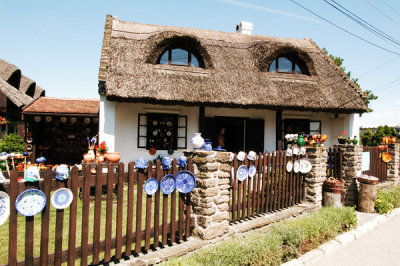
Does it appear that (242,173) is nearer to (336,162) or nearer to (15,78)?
(336,162)

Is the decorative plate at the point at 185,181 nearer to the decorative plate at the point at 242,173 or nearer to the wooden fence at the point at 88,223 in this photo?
the wooden fence at the point at 88,223

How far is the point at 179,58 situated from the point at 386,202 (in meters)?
7.23

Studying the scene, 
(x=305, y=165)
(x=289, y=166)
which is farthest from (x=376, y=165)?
(x=289, y=166)

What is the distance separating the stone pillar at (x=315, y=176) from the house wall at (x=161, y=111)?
4413 mm

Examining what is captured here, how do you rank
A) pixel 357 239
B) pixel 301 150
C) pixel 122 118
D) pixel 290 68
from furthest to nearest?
pixel 290 68 < pixel 122 118 < pixel 301 150 < pixel 357 239

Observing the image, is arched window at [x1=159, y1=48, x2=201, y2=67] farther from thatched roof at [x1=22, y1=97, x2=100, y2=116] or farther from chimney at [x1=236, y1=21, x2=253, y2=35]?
chimney at [x1=236, y1=21, x2=253, y2=35]

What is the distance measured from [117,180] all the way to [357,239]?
4031 millimetres

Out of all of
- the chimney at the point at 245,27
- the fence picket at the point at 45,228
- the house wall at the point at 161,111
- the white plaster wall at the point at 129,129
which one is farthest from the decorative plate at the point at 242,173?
the chimney at the point at 245,27

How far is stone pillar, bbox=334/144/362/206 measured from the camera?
630cm

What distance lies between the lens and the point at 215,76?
8.87 m

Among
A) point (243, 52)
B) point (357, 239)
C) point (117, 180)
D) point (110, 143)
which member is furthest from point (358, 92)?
point (117, 180)

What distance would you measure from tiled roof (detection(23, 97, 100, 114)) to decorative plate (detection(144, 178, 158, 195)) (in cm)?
718

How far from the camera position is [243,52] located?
1055 centimetres

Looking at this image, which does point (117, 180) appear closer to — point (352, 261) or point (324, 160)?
point (352, 261)
